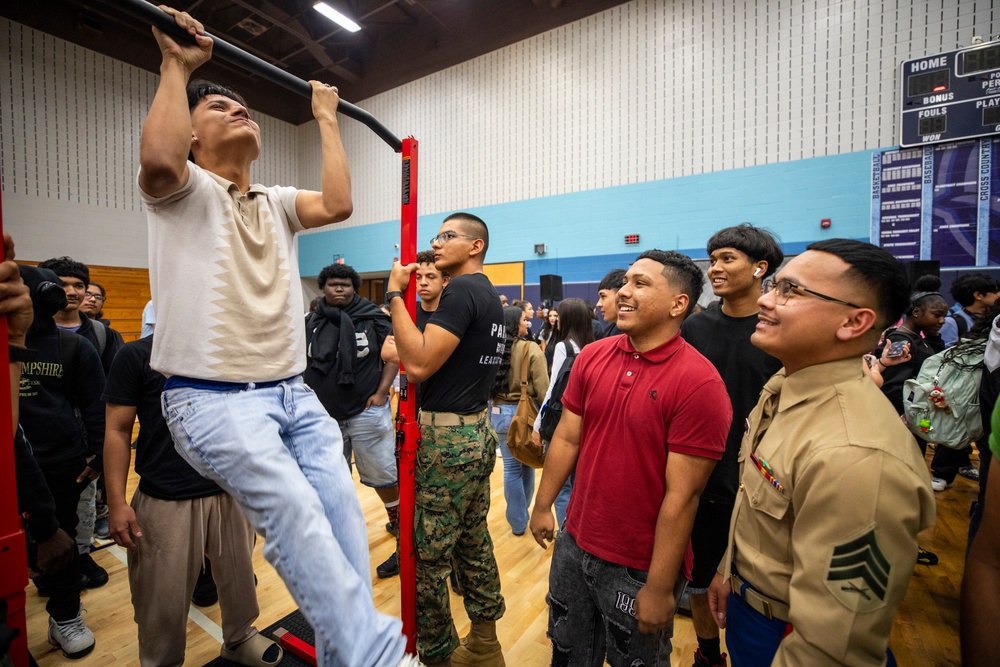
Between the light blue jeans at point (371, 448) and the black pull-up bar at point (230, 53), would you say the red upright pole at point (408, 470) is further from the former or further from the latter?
the light blue jeans at point (371, 448)

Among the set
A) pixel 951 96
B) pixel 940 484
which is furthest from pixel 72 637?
pixel 951 96

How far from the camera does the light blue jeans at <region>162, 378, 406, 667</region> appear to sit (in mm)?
1055

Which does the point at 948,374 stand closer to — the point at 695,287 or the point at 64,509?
the point at 695,287

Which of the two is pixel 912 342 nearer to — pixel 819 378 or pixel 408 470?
pixel 819 378

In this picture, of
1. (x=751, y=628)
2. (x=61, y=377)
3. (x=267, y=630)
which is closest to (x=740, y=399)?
(x=751, y=628)

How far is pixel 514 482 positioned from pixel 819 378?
2610 mm

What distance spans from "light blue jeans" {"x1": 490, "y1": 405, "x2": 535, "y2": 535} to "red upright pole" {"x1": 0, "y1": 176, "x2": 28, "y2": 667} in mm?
2657

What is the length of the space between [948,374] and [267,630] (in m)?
4.17

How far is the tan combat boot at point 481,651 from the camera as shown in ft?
Result: 6.98

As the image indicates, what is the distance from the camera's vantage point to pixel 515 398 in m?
3.50

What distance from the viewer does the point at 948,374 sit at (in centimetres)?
282

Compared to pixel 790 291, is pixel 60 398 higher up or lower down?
lower down

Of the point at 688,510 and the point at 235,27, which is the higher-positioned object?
the point at 235,27

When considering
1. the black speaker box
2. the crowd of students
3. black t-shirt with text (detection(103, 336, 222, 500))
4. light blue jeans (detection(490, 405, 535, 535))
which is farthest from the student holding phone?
black t-shirt with text (detection(103, 336, 222, 500))
